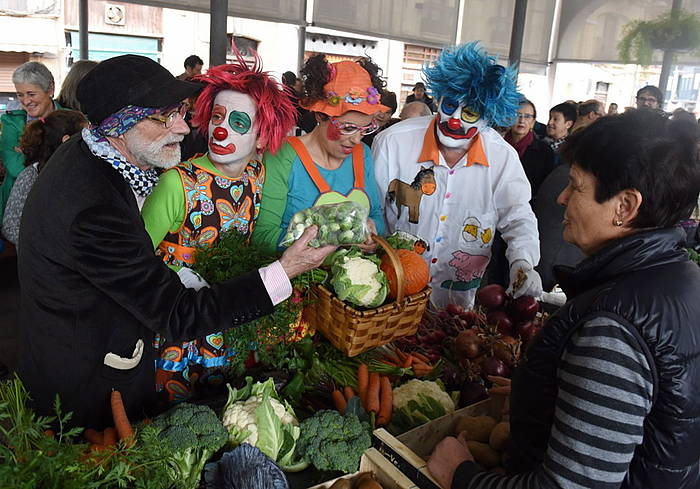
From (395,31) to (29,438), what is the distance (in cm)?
896

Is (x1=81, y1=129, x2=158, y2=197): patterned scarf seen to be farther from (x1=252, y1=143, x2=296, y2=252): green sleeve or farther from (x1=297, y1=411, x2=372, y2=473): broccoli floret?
(x1=297, y1=411, x2=372, y2=473): broccoli floret

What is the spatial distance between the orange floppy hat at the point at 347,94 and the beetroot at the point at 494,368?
44.1 inches

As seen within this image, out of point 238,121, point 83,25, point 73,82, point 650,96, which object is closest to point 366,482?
point 238,121

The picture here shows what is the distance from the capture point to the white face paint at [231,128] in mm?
2229

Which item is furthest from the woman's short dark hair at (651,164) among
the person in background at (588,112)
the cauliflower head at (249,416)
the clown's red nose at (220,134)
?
the person in background at (588,112)

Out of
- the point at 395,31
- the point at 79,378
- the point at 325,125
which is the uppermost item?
the point at 395,31

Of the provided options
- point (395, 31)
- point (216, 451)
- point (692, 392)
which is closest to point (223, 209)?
point (216, 451)

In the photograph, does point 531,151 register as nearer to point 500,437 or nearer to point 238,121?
point 238,121

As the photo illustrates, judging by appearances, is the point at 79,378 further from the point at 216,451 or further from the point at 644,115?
the point at 644,115

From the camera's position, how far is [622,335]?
1.06m

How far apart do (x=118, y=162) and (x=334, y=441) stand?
3.28ft

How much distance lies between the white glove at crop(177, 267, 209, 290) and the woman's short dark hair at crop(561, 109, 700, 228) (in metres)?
1.33

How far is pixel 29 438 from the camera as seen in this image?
1352 millimetres

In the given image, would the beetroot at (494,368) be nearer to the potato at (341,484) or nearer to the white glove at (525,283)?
the white glove at (525,283)
